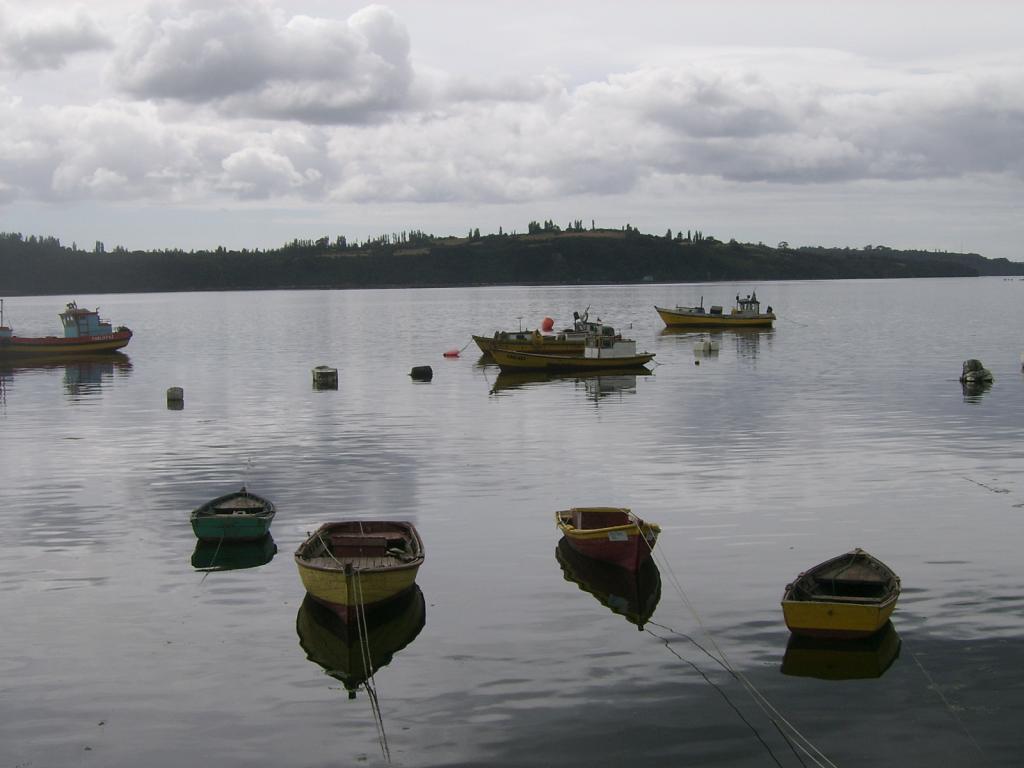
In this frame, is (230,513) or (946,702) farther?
(230,513)

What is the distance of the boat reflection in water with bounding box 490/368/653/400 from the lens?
73062 millimetres

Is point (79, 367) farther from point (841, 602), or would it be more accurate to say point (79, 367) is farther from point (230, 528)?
point (841, 602)

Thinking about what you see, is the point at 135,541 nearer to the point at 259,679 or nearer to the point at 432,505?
the point at 432,505

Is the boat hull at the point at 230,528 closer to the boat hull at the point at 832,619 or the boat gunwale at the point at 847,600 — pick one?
the boat gunwale at the point at 847,600

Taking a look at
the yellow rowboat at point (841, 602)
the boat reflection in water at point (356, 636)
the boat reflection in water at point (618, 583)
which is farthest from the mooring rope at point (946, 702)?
the boat reflection in water at point (356, 636)

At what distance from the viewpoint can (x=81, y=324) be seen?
367 feet

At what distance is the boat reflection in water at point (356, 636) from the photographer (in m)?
21.5

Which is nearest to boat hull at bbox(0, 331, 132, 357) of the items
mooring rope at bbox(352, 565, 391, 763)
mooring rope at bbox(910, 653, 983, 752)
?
mooring rope at bbox(352, 565, 391, 763)

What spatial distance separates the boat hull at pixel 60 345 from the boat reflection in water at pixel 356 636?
3560 inches

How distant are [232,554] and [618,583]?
431 inches

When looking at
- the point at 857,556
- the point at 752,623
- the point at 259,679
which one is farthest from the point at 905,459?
the point at 259,679

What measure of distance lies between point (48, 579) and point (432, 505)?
12281mm

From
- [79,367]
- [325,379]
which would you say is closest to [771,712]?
[325,379]

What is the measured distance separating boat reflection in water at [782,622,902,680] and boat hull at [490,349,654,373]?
63256 mm
